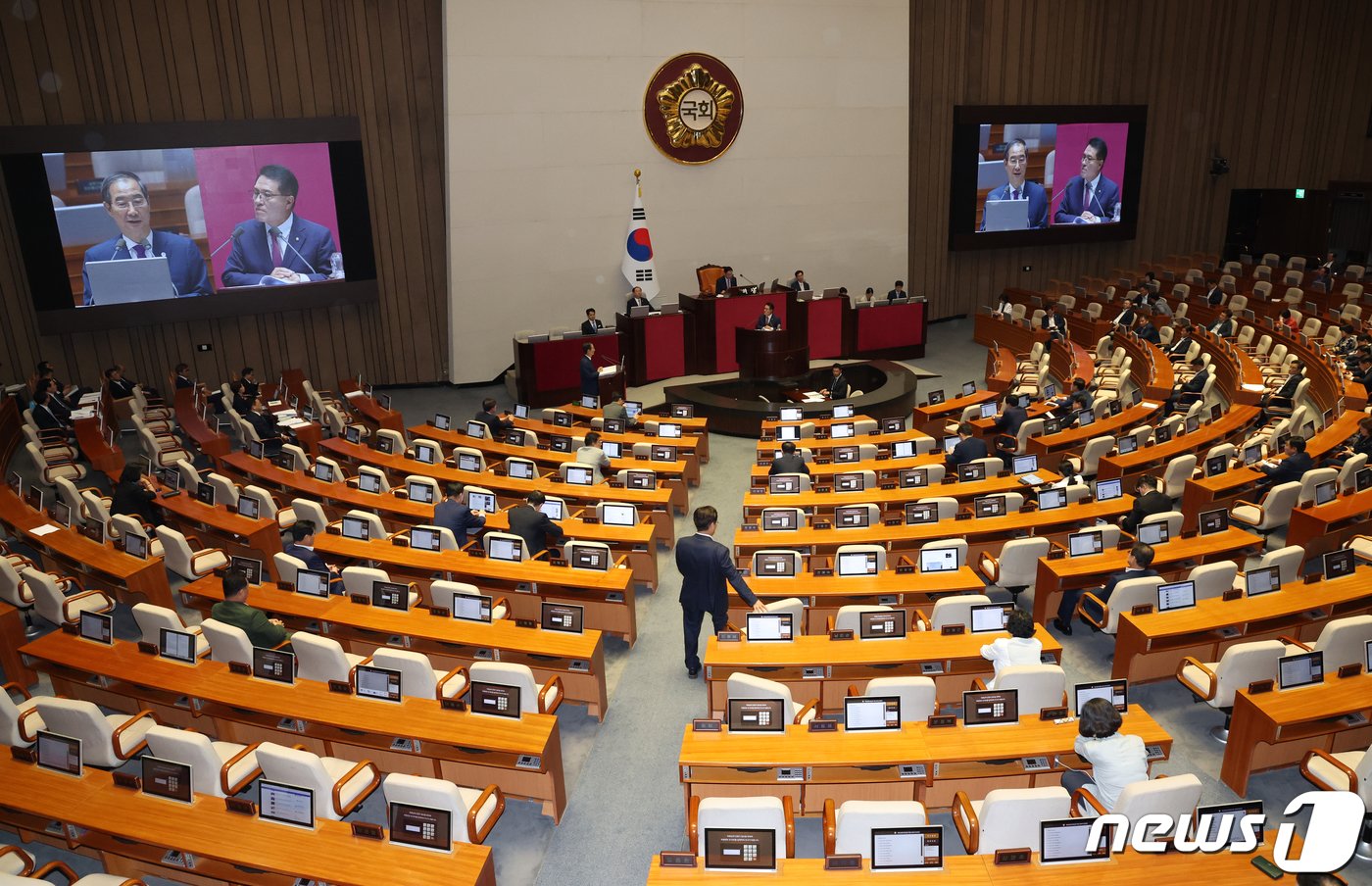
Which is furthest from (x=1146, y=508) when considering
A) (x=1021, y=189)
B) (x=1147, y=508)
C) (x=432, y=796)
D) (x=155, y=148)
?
(x=155, y=148)

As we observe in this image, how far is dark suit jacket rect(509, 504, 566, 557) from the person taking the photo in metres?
9.05

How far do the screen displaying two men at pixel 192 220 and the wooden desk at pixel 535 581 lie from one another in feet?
32.1

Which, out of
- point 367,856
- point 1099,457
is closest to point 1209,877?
point 367,856

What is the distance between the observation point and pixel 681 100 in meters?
18.6

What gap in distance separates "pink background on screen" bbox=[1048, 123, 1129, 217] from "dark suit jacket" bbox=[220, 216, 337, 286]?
1641 cm

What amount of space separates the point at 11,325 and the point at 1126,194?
2385cm

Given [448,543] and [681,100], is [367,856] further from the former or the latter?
[681,100]

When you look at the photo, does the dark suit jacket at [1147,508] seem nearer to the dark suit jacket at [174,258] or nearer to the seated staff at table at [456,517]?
the seated staff at table at [456,517]

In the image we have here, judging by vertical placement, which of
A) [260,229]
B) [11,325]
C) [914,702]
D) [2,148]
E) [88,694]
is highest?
[2,148]

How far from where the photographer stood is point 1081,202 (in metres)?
23.0

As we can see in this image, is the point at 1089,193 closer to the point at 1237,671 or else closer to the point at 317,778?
the point at 1237,671

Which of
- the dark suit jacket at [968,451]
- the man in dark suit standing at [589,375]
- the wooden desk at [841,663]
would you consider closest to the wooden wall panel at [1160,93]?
the man in dark suit standing at [589,375]

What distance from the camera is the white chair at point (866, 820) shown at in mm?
4902

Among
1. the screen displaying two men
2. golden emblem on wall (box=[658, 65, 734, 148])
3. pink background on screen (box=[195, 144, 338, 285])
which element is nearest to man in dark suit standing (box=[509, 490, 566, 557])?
the screen displaying two men
